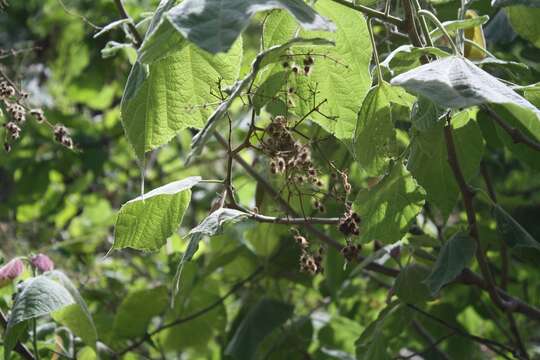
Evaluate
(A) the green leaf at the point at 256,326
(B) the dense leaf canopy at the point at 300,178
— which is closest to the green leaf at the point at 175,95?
(B) the dense leaf canopy at the point at 300,178

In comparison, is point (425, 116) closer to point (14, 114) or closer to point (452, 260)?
point (452, 260)

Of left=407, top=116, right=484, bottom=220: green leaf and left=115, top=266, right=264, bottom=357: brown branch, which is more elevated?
left=407, top=116, right=484, bottom=220: green leaf

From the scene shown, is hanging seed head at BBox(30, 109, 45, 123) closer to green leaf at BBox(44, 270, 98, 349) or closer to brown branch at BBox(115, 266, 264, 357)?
green leaf at BBox(44, 270, 98, 349)

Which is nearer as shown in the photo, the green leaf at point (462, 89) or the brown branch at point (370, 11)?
the green leaf at point (462, 89)

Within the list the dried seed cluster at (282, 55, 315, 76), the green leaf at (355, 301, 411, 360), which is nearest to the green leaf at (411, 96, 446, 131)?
the dried seed cluster at (282, 55, 315, 76)

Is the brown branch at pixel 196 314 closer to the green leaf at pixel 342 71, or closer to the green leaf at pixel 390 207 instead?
the green leaf at pixel 390 207

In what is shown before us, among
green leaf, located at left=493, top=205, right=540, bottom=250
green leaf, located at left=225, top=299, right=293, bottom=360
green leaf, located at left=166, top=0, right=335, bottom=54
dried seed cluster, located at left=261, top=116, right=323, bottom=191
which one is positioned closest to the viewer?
green leaf, located at left=166, top=0, right=335, bottom=54

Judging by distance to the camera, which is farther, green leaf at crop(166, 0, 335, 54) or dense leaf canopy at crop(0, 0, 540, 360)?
dense leaf canopy at crop(0, 0, 540, 360)
